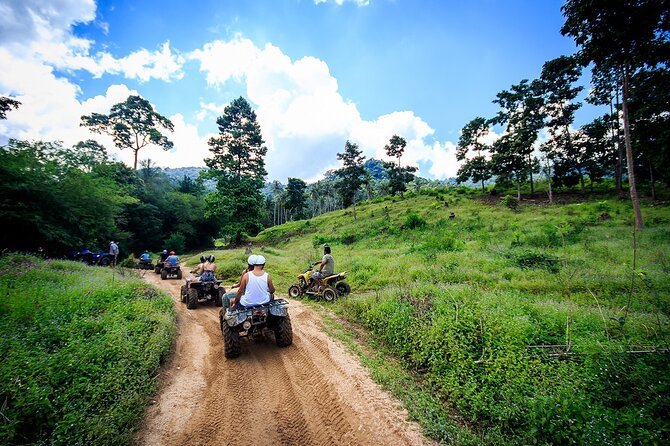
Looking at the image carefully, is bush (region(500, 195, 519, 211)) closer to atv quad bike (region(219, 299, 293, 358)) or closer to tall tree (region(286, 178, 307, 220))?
atv quad bike (region(219, 299, 293, 358))

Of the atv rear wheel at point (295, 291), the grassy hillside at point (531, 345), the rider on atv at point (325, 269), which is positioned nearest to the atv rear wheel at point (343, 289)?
the rider on atv at point (325, 269)

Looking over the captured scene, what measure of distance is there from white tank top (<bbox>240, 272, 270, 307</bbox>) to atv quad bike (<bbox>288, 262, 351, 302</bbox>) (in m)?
3.93

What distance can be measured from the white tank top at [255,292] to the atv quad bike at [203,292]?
413 centimetres

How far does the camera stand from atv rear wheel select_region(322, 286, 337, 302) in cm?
924

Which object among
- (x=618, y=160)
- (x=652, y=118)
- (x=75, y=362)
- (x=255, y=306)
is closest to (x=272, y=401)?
(x=255, y=306)

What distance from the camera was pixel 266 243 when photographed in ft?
119

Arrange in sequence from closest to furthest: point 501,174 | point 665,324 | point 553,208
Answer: point 665,324
point 553,208
point 501,174

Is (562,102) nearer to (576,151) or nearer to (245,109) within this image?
(576,151)

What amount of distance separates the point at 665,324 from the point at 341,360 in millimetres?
5896

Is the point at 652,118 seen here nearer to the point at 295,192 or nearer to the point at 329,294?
the point at 329,294

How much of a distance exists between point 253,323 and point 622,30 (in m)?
23.0

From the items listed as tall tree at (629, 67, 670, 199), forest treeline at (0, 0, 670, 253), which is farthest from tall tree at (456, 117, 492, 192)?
tall tree at (629, 67, 670, 199)

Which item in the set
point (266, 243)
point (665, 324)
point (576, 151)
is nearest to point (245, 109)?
point (266, 243)

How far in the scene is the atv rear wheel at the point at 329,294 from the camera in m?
9.24
